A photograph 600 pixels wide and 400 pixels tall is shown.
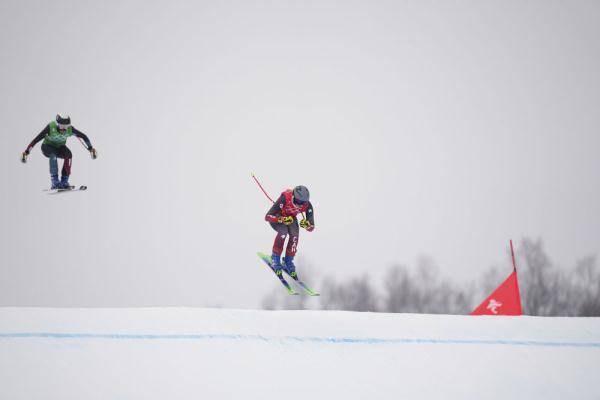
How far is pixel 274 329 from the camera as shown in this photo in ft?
24.8

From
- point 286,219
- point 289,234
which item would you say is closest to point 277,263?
point 289,234

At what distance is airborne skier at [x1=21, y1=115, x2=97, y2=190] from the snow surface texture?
4.85 metres

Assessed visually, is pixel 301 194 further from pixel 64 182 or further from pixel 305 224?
pixel 64 182

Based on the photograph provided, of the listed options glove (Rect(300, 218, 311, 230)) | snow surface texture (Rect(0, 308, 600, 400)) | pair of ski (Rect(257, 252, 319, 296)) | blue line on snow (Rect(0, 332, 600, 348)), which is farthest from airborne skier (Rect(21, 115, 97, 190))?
blue line on snow (Rect(0, 332, 600, 348))

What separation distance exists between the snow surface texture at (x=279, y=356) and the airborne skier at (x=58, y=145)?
4.85m

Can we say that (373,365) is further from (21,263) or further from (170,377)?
(21,263)

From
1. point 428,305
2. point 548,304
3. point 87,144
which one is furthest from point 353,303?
point 87,144

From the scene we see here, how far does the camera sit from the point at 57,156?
12273 millimetres

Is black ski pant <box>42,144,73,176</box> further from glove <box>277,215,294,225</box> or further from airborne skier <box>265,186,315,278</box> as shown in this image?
glove <box>277,215,294,225</box>

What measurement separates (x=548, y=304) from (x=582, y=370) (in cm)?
3296

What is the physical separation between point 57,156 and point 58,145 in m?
0.26

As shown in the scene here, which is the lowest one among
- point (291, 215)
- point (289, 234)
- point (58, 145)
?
point (289, 234)

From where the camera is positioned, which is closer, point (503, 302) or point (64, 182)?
point (503, 302)

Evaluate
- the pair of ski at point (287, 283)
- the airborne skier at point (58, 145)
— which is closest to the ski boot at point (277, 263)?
the pair of ski at point (287, 283)
